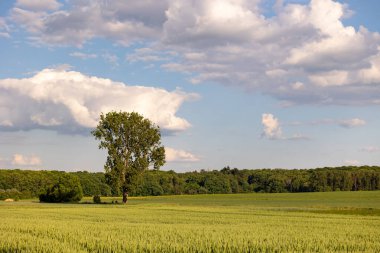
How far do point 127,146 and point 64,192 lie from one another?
18.7 metres

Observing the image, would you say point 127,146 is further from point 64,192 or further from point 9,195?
point 9,195

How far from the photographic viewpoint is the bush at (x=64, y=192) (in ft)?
315

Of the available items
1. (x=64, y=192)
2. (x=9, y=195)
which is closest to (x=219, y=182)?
(x=9, y=195)

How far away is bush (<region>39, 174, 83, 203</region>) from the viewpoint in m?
96.0

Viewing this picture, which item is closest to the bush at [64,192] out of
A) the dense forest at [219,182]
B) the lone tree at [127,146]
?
the lone tree at [127,146]

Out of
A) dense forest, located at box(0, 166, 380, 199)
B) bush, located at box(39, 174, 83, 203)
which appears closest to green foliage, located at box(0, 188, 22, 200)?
bush, located at box(39, 174, 83, 203)

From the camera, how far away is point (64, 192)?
9569cm

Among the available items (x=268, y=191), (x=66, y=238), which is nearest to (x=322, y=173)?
(x=268, y=191)

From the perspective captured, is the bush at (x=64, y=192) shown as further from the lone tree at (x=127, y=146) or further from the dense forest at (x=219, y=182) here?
the dense forest at (x=219, y=182)

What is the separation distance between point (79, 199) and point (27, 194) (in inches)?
1134

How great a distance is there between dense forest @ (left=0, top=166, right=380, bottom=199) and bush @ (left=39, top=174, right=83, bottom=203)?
37151 millimetres

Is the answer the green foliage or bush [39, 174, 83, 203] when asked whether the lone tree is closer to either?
bush [39, 174, 83, 203]

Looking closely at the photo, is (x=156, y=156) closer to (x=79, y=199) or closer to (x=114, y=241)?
(x=79, y=199)

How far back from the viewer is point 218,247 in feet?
60.5
